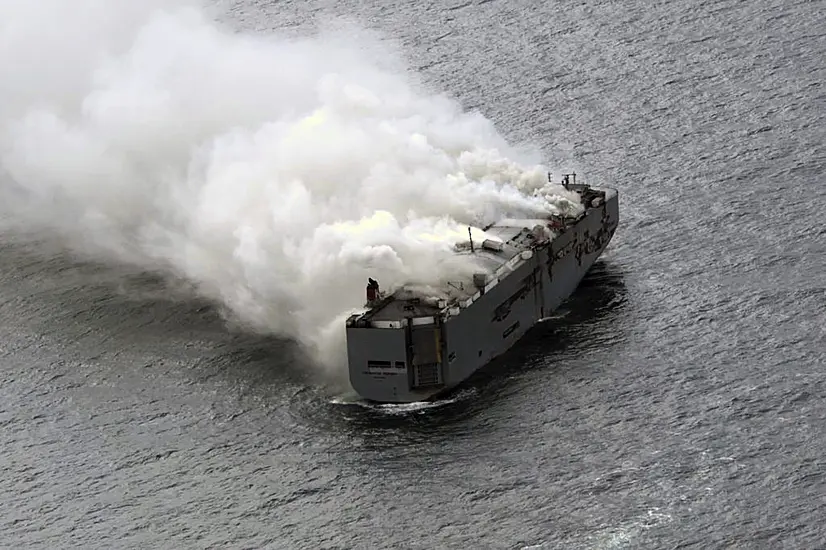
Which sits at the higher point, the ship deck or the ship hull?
the ship deck

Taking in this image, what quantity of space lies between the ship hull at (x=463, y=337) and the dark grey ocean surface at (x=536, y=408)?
44.4 inches

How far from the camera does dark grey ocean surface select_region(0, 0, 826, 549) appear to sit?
66875mm

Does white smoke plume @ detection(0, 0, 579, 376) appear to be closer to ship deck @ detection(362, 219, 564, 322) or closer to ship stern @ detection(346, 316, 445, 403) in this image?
ship deck @ detection(362, 219, 564, 322)

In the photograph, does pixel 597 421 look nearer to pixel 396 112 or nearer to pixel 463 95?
pixel 396 112

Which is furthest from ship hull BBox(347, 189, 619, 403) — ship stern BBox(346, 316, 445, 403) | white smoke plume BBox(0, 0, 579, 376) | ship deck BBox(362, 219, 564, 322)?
white smoke plume BBox(0, 0, 579, 376)

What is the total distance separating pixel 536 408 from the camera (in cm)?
7638

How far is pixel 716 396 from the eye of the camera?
75188 mm

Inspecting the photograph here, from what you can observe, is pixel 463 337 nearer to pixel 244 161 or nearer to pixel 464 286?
pixel 464 286

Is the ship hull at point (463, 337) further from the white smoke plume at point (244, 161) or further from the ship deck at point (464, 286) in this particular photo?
the white smoke plume at point (244, 161)

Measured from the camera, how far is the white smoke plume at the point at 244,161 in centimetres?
8800

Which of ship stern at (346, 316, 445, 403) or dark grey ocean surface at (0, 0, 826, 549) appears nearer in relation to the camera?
dark grey ocean surface at (0, 0, 826, 549)

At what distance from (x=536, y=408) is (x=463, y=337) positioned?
6.33 m

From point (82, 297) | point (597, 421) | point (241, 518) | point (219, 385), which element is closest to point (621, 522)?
point (597, 421)

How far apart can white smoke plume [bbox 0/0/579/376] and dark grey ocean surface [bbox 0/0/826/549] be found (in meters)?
3.94
